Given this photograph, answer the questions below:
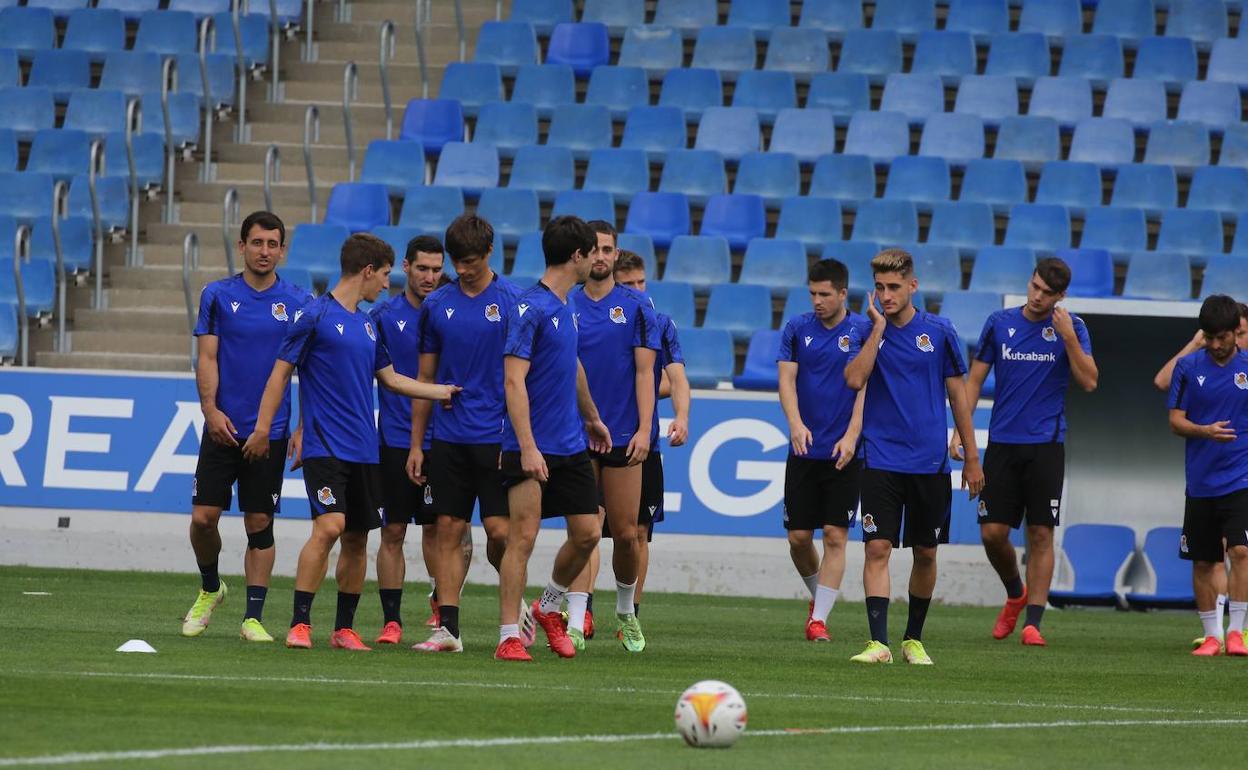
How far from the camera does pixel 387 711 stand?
23.3 feet

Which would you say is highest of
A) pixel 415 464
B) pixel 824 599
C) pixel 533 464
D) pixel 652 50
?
pixel 652 50

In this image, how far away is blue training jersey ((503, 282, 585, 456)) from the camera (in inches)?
363

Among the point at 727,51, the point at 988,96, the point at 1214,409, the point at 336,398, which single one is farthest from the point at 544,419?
the point at 727,51

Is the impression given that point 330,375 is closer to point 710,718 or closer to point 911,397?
point 911,397

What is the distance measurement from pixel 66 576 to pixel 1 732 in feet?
30.8

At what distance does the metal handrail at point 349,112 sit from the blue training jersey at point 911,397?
10.5m

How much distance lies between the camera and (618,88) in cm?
2100

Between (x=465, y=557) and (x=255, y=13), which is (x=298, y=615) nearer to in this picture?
(x=465, y=557)

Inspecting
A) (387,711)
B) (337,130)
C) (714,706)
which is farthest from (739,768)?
(337,130)

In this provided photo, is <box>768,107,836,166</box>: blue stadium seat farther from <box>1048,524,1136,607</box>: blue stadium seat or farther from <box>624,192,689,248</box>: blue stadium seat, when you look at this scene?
<box>1048,524,1136,607</box>: blue stadium seat

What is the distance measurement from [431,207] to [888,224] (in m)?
4.52

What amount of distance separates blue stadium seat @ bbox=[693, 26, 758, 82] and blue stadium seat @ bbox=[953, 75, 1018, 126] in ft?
7.89

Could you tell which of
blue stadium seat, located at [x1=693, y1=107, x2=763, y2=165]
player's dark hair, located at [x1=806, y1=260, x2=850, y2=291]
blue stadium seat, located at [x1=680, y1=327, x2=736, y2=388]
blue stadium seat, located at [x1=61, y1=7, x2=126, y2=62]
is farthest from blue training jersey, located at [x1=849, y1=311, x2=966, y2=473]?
blue stadium seat, located at [x1=61, y1=7, x2=126, y2=62]

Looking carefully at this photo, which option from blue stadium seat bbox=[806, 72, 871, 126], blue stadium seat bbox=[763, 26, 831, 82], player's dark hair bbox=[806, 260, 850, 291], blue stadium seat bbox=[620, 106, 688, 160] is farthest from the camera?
blue stadium seat bbox=[763, 26, 831, 82]
